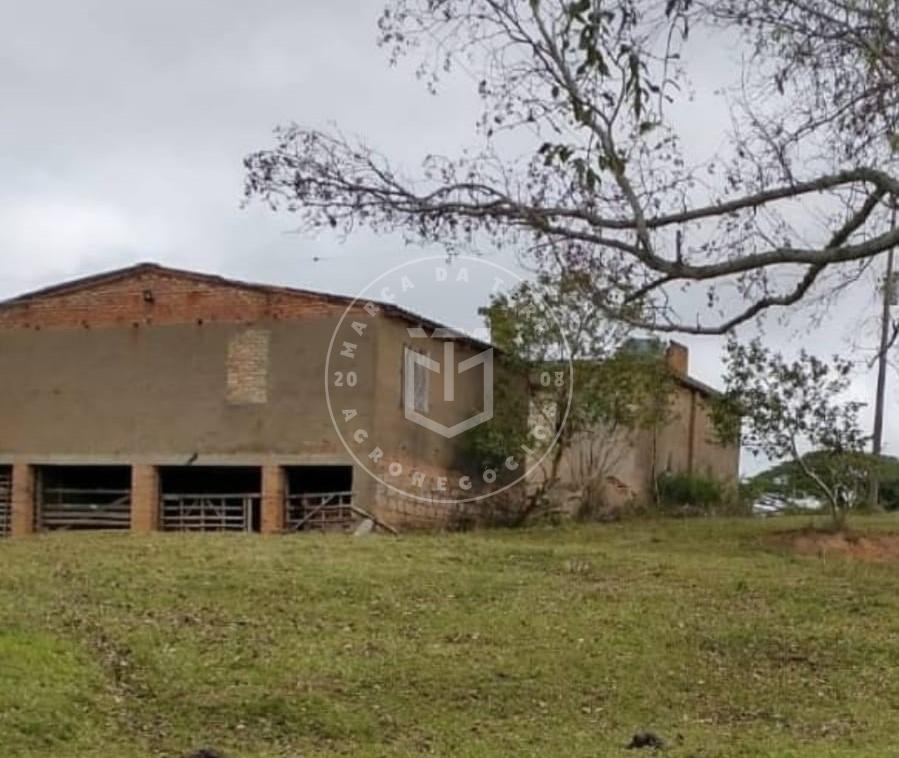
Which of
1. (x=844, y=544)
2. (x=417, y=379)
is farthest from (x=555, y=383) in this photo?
(x=844, y=544)

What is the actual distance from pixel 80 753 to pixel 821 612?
7.82 metres

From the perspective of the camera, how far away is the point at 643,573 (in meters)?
15.9

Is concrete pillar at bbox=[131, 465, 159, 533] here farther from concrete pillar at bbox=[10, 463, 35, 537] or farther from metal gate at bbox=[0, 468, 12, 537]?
metal gate at bbox=[0, 468, 12, 537]

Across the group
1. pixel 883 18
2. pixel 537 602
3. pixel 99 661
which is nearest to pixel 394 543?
pixel 537 602

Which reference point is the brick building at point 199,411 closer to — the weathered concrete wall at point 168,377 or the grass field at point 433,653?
the weathered concrete wall at point 168,377

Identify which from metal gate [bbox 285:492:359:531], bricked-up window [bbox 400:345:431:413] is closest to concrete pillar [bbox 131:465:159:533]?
metal gate [bbox 285:492:359:531]

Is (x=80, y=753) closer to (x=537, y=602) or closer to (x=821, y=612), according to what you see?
(x=537, y=602)

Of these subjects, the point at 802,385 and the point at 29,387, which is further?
the point at 29,387

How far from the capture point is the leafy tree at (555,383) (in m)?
23.8

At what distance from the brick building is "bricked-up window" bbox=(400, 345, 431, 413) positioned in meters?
0.14

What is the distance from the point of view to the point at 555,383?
2403cm

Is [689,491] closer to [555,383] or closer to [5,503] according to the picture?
[555,383]

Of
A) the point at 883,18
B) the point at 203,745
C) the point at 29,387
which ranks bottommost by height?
the point at 203,745

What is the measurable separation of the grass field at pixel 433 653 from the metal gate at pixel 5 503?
6.89 meters
